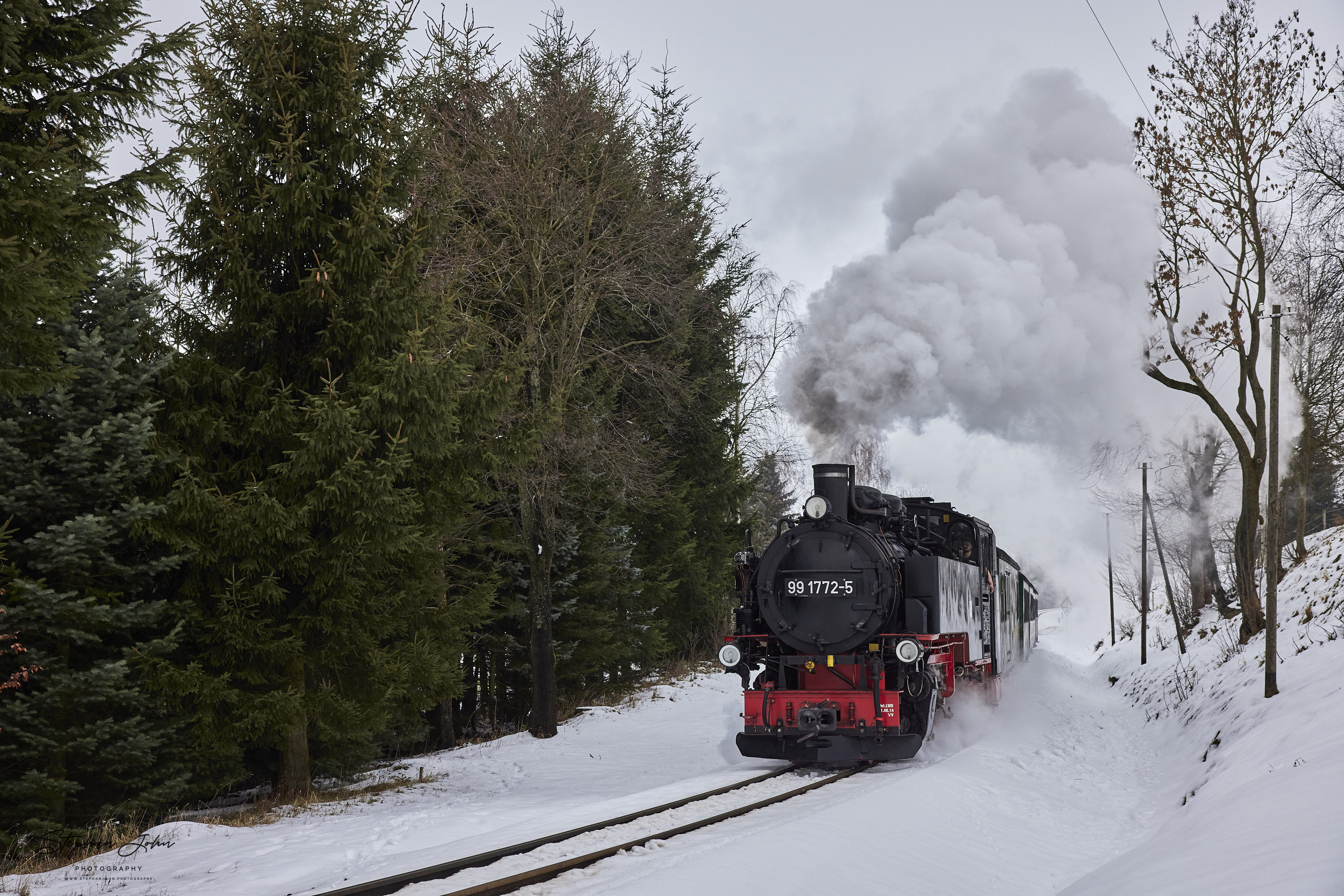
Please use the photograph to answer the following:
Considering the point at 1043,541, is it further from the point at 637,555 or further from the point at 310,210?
the point at 310,210

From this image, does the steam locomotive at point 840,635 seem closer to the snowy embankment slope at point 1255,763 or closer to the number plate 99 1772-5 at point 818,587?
the number plate 99 1772-5 at point 818,587

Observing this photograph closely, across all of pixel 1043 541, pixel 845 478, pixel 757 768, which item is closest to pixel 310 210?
pixel 845 478

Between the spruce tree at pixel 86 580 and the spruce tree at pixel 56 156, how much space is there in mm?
1448

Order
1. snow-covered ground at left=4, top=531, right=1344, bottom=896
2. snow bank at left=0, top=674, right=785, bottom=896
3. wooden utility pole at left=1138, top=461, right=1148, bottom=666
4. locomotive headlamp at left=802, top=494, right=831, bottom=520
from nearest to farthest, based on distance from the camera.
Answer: snow-covered ground at left=4, top=531, right=1344, bottom=896 < snow bank at left=0, top=674, right=785, bottom=896 < locomotive headlamp at left=802, top=494, right=831, bottom=520 < wooden utility pole at left=1138, top=461, right=1148, bottom=666

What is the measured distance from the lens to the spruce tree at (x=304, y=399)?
8.64m

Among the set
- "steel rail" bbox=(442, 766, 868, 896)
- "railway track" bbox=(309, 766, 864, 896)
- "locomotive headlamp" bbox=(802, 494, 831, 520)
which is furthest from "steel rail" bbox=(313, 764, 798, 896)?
"locomotive headlamp" bbox=(802, 494, 831, 520)

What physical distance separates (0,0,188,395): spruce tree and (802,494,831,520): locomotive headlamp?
758 centimetres

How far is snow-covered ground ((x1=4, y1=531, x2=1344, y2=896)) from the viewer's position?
577 cm

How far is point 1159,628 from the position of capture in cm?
3466

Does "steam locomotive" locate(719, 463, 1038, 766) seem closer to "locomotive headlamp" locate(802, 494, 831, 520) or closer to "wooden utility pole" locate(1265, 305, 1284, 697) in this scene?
"locomotive headlamp" locate(802, 494, 831, 520)

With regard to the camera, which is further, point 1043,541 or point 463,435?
point 1043,541

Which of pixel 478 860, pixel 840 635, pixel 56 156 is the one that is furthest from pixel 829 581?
pixel 56 156

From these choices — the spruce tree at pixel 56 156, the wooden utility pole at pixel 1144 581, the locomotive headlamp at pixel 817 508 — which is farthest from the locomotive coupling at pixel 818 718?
the wooden utility pole at pixel 1144 581

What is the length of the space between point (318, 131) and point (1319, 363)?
69.7 feet
